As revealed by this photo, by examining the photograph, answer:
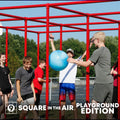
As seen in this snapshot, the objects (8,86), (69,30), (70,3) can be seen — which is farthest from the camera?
(69,30)

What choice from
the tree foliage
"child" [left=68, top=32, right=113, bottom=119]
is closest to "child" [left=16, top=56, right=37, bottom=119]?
"child" [left=68, top=32, right=113, bottom=119]

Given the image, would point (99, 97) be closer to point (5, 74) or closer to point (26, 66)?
point (26, 66)

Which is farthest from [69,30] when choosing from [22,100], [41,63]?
[22,100]

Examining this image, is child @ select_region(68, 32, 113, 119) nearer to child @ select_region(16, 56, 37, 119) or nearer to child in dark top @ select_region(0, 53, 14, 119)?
child @ select_region(16, 56, 37, 119)

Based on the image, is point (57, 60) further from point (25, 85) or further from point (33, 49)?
point (33, 49)

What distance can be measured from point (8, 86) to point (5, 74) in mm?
272

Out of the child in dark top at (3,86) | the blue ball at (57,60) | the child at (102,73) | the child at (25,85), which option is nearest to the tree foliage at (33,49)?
the child in dark top at (3,86)

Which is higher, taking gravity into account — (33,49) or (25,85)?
(33,49)

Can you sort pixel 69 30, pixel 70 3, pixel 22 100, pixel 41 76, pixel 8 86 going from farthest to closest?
pixel 69 30
pixel 41 76
pixel 8 86
pixel 22 100
pixel 70 3

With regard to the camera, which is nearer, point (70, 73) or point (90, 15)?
point (90, 15)

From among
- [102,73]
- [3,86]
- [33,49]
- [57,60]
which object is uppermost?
[33,49]

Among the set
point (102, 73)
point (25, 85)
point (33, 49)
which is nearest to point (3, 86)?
point (25, 85)

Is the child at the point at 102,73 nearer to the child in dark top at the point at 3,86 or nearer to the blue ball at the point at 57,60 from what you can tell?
the blue ball at the point at 57,60

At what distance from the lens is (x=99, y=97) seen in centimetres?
648
